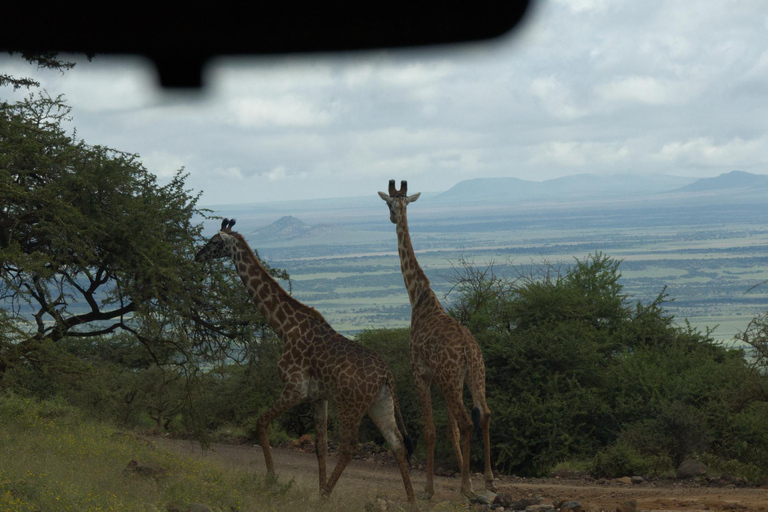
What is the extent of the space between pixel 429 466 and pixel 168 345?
6567 mm

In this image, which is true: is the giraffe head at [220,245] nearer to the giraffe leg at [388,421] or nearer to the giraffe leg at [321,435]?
the giraffe leg at [321,435]

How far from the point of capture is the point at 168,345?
14953mm

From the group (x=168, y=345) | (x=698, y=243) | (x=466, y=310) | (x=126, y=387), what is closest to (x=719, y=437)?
(x=466, y=310)

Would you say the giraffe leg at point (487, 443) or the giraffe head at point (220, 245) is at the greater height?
the giraffe head at point (220, 245)

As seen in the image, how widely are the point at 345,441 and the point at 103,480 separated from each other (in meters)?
2.69

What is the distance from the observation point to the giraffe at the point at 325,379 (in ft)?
30.4

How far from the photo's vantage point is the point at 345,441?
9.44 metres

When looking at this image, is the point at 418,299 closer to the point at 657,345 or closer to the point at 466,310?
the point at 466,310

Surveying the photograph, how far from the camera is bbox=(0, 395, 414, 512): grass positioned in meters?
6.88

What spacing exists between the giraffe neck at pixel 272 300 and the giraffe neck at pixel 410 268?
185 centimetres

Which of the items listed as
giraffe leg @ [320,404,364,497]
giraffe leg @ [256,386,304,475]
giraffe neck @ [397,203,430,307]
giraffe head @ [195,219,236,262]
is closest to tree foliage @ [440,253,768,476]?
giraffe neck @ [397,203,430,307]

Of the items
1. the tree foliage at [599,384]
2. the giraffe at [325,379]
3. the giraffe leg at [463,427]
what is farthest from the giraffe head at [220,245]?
the tree foliage at [599,384]

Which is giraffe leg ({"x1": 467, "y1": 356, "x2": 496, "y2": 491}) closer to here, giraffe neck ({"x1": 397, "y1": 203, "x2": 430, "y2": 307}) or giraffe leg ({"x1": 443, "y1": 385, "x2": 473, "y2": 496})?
giraffe leg ({"x1": 443, "y1": 385, "x2": 473, "y2": 496})

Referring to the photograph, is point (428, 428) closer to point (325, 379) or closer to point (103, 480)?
Answer: point (325, 379)
